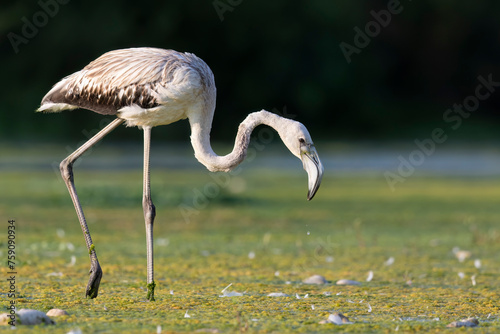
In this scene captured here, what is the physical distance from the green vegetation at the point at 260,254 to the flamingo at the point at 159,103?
2.10 feet

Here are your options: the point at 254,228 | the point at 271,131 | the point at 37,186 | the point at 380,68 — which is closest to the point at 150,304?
the point at 254,228

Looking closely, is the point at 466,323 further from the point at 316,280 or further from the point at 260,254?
the point at 260,254

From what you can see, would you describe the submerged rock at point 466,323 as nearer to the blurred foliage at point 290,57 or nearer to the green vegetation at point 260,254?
the green vegetation at point 260,254

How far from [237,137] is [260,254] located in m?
2.15

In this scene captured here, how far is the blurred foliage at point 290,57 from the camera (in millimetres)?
22250

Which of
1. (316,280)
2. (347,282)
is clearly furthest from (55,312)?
(347,282)

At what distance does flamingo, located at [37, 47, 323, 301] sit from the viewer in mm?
5293

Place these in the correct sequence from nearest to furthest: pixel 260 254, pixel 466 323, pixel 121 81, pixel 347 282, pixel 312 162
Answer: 1. pixel 466 323
2. pixel 312 162
3. pixel 121 81
4. pixel 347 282
5. pixel 260 254

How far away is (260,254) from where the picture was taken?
7359 mm

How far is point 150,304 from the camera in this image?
4.89m

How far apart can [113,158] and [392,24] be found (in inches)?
534

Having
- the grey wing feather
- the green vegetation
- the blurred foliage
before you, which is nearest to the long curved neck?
the grey wing feather

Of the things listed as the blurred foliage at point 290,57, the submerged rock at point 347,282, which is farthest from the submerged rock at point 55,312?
the blurred foliage at point 290,57

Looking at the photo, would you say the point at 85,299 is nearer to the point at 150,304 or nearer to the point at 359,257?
the point at 150,304
